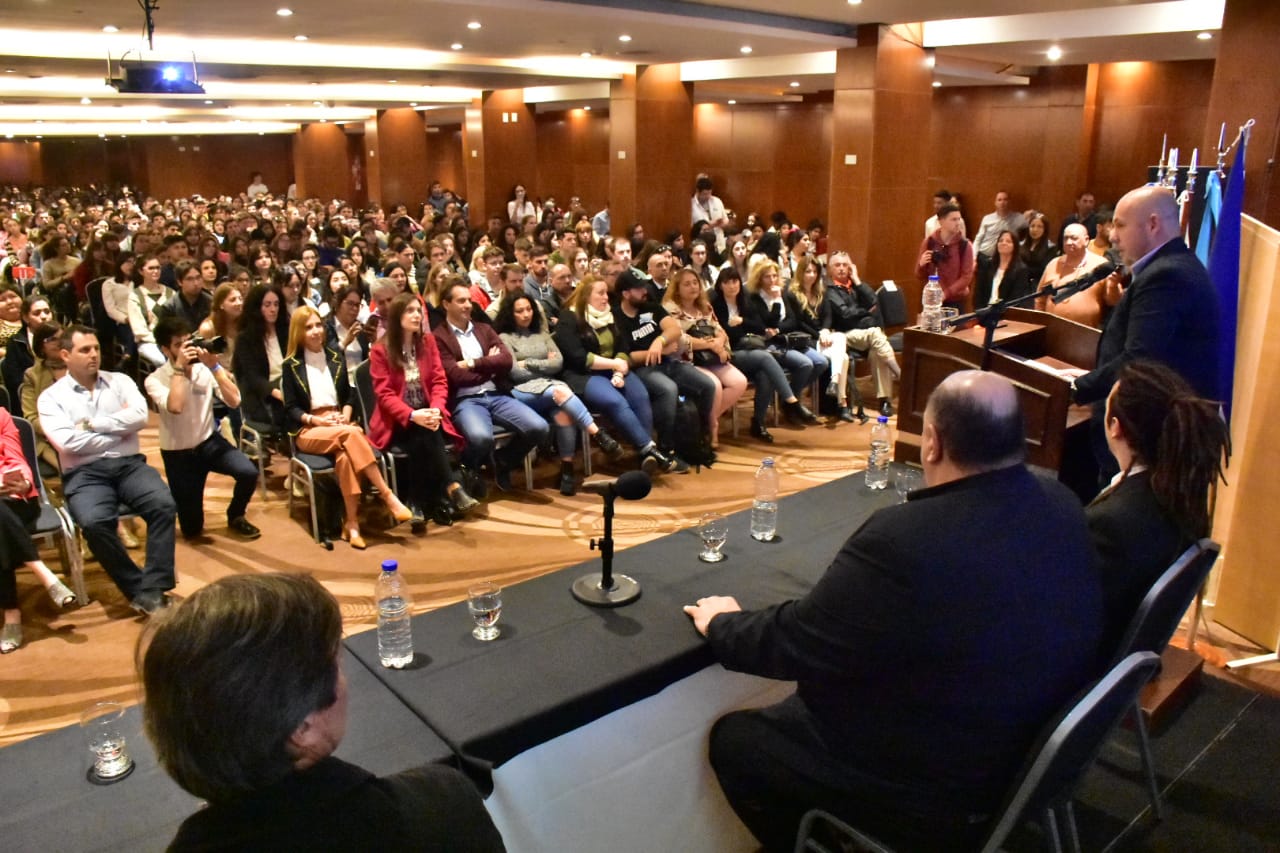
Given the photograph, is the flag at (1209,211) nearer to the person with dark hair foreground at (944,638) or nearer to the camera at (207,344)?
the person with dark hair foreground at (944,638)

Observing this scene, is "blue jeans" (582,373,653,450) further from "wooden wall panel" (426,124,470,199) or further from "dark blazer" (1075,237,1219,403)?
"wooden wall panel" (426,124,470,199)

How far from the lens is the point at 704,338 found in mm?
5840

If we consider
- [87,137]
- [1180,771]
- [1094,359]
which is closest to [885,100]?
[1094,359]

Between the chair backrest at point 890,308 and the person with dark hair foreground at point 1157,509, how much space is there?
4.97 metres

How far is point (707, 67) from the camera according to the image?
11.6 metres

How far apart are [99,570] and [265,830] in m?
3.74

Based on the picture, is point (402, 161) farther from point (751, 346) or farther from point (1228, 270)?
point (1228, 270)

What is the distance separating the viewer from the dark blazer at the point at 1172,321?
121 inches

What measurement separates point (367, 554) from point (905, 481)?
2609 mm

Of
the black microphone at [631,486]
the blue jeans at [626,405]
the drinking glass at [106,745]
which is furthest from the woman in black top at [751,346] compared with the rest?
the drinking glass at [106,745]

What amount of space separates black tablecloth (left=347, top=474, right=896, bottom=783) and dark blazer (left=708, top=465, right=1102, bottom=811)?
342 mm

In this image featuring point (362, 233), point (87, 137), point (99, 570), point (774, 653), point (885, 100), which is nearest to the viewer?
point (774, 653)

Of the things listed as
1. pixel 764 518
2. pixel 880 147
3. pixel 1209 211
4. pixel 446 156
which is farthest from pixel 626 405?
pixel 446 156

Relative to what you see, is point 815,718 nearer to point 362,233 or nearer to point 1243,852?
point 1243,852
